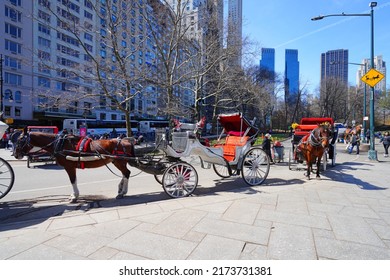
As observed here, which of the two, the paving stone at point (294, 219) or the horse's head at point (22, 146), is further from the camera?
the horse's head at point (22, 146)

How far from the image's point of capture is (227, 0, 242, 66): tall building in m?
20.8

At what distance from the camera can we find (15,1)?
4062cm

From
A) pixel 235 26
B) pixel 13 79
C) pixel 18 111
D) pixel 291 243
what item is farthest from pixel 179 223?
pixel 18 111

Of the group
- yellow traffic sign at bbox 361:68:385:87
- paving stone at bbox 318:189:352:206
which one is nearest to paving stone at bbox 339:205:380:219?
paving stone at bbox 318:189:352:206

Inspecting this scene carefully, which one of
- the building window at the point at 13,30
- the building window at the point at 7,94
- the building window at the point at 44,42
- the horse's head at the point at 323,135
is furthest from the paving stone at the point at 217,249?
the building window at the point at 44,42

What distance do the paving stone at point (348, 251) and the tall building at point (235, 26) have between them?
19.3 meters

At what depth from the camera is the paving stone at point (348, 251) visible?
312cm

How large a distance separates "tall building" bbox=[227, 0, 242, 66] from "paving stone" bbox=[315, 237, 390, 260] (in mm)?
19298

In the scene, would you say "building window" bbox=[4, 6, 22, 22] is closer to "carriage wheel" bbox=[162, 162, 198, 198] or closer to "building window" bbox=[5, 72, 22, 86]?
"building window" bbox=[5, 72, 22, 86]

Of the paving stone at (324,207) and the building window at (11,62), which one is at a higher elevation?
the building window at (11,62)

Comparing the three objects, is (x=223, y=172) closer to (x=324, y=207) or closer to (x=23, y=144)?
(x=324, y=207)

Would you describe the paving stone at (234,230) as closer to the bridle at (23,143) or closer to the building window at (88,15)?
the bridle at (23,143)

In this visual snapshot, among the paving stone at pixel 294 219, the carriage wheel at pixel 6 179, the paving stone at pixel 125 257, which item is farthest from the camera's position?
the carriage wheel at pixel 6 179
